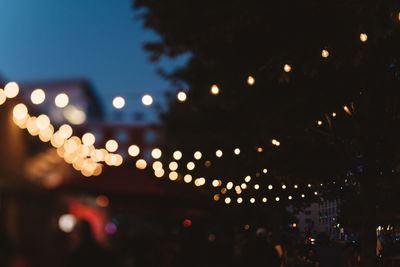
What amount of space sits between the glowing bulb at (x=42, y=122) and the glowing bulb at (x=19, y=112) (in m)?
0.55

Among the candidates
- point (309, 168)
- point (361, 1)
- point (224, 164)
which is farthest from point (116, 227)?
point (224, 164)

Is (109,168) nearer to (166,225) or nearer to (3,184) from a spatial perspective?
(3,184)

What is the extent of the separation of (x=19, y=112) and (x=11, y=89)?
28 centimetres

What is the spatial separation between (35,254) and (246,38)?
8.34m

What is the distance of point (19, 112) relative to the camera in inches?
230

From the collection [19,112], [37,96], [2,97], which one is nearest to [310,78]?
[37,96]

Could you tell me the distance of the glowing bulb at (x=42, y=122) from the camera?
654 centimetres

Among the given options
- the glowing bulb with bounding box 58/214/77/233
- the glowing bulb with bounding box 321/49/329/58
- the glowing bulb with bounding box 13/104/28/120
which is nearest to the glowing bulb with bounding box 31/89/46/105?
the glowing bulb with bounding box 13/104/28/120

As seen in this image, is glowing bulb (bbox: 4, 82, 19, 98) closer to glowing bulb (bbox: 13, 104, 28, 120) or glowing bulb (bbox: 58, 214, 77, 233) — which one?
glowing bulb (bbox: 13, 104, 28, 120)

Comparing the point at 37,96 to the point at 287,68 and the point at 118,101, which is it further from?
the point at 287,68

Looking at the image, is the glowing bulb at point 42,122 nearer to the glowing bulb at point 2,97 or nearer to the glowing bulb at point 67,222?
the glowing bulb at point 2,97

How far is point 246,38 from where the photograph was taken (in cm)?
1236

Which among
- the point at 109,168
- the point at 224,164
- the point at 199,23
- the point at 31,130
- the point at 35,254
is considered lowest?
the point at 35,254

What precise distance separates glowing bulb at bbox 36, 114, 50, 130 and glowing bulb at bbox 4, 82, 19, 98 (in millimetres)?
745
